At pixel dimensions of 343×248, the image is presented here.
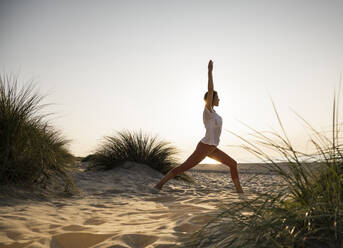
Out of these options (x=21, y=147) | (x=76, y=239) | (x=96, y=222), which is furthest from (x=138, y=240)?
(x=21, y=147)

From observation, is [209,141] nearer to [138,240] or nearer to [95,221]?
[95,221]

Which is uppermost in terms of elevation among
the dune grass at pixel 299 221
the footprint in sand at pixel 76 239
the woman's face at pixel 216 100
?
the woman's face at pixel 216 100

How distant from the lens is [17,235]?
77.7 inches

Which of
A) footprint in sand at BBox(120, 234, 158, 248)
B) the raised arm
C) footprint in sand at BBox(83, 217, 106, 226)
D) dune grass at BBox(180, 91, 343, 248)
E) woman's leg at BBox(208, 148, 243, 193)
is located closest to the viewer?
dune grass at BBox(180, 91, 343, 248)

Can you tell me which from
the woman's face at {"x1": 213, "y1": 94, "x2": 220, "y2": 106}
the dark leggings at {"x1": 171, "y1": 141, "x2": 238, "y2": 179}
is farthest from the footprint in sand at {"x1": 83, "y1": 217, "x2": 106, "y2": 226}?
the woman's face at {"x1": 213, "y1": 94, "x2": 220, "y2": 106}

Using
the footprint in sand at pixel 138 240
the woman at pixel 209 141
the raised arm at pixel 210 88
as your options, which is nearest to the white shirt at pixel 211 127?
the woman at pixel 209 141

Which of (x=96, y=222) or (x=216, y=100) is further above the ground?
(x=216, y=100)

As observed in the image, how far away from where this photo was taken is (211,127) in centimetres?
445

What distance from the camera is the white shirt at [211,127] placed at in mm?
4449

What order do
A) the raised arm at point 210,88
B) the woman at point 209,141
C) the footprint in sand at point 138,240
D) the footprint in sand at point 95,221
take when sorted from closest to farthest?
the footprint in sand at point 138,240
the footprint in sand at point 95,221
the raised arm at point 210,88
the woman at point 209,141

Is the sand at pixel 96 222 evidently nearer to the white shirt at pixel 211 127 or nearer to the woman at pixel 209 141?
the woman at pixel 209 141

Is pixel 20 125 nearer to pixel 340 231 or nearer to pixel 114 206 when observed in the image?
pixel 114 206

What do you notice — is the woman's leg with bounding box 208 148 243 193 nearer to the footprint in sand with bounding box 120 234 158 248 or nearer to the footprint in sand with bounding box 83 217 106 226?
the footprint in sand with bounding box 83 217 106 226

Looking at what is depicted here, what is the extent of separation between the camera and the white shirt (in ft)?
14.6
